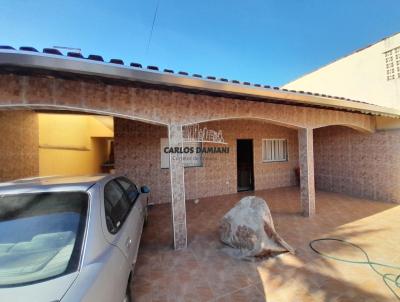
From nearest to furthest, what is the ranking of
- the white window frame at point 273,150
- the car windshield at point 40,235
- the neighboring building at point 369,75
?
the car windshield at point 40,235, the neighboring building at point 369,75, the white window frame at point 273,150

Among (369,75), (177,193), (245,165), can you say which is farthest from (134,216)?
(369,75)

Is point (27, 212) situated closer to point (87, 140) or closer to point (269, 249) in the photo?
point (269, 249)

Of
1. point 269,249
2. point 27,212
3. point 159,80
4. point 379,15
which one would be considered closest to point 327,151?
point 379,15

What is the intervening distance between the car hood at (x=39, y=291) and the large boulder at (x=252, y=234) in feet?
10.3

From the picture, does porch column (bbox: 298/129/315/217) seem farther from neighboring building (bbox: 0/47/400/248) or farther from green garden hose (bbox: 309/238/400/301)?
green garden hose (bbox: 309/238/400/301)

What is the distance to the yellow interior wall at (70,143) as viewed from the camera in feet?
24.3

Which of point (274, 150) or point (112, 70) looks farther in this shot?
point (274, 150)

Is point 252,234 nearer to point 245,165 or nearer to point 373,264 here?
point 373,264

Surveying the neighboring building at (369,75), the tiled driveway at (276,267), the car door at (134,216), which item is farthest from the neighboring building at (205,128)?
the neighboring building at (369,75)

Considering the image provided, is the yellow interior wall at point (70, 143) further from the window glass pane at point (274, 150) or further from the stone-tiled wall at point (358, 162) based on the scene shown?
the stone-tiled wall at point (358, 162)

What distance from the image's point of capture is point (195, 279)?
3.30m

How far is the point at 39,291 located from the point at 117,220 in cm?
114

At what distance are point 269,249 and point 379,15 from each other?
31.5ft

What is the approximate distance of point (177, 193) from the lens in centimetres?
432
